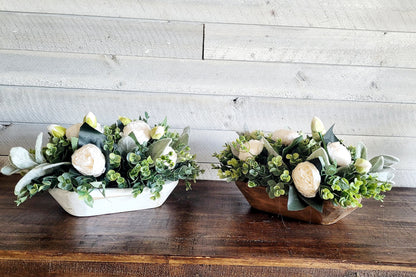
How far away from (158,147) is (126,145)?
0.07m

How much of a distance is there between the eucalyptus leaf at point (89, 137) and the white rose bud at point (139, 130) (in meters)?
0.07

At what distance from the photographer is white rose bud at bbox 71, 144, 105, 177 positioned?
0.69 m

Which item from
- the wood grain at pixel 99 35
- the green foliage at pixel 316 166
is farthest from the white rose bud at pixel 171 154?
the wood grain at pixel 99 35

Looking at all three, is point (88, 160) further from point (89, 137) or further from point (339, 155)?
point (339, 155)

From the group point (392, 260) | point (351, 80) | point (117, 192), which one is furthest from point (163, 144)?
point (351, 80)

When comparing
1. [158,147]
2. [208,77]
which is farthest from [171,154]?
[208,77]

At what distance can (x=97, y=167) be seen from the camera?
70 centimetres

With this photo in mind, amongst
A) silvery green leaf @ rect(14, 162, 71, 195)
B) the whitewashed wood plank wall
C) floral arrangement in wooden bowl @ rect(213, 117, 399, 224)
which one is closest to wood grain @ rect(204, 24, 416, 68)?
the whitewashed wood plank wall

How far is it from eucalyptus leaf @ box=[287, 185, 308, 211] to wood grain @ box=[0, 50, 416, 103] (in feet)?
1.43

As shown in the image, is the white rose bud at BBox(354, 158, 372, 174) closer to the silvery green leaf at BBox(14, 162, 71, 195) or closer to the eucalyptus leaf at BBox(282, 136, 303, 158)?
the eucalyptus leaf at BBox(282, 136, 303, 158)

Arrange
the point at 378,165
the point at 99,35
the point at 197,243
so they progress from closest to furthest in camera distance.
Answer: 1. the point at 197,243
2. the point at 378,165
3. the point at 99,35

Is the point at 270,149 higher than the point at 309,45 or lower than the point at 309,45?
lower

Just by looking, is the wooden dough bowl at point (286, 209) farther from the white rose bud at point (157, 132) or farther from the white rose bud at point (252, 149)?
the white rose bud at point (157, 132)

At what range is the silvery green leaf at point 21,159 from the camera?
727 mm
